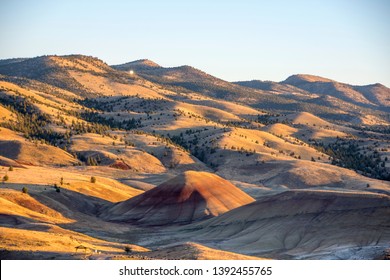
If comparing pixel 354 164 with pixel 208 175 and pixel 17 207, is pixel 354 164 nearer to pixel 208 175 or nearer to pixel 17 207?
pixel 208 175

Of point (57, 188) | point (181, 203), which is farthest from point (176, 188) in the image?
point (57, 188)

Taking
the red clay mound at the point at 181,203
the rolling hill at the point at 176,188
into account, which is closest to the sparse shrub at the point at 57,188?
the rolling hill at the point at 176,188

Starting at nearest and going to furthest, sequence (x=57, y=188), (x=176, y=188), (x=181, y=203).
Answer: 1. (x=57, y=188)
2. (x=181, y=203)
3. (x=176, y=188)

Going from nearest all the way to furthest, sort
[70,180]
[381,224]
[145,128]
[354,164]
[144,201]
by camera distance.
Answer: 1. [381,224]
2. [144,201]
3. [70,180]
4. [354,164]
5. [145,128]

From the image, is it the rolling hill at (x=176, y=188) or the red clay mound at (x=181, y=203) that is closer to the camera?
the rolling hill at (x=176, y=188)

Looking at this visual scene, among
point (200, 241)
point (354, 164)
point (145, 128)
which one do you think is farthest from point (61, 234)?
point (145, 128)

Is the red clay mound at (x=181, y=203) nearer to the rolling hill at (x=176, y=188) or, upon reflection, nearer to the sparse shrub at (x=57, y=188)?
the rolling hill at (x=176, y=188)

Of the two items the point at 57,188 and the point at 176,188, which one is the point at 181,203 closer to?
the point at 176,188

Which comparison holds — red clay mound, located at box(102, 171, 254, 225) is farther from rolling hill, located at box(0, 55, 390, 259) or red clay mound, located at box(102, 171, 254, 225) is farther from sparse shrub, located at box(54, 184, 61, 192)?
sparse shrub, located at box(54, 184, 61, 192)
